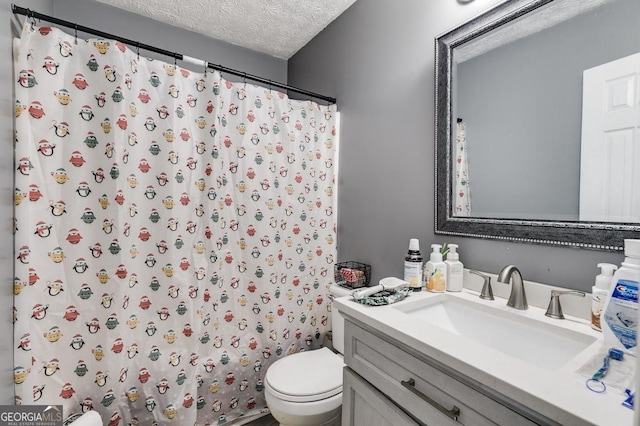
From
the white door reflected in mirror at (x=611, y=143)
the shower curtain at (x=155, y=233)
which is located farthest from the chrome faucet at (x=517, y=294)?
the shower curtain at (x=155, y=233)

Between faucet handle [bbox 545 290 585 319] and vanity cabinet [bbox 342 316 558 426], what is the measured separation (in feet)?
1.53

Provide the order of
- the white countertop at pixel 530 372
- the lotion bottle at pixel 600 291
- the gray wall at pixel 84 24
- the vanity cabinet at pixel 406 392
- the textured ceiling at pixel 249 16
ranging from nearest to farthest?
the white countertop at pixel 530 372, the vanity cabinet at pixel 406 392, the lotion bottle at pixel 600 291, the gray wall at pixel 84 24, the textured ceiling at pixel 249 16

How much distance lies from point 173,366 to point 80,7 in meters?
2.19

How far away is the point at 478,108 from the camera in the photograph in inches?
47.1

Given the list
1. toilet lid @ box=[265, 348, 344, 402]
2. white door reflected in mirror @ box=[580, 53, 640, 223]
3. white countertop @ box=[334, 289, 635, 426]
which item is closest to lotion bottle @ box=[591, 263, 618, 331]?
white countertop @ box=[334, 289, 635, 426]

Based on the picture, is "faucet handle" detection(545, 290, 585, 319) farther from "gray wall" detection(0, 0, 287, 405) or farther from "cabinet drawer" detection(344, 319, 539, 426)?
"gray wall" detection(0, 0, 287, 405)

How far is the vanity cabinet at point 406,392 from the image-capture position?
623mm

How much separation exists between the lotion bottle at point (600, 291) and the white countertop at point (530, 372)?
0.11 feet

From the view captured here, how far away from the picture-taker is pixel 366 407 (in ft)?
3.13

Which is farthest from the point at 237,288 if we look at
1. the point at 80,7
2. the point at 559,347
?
the point at 80,7

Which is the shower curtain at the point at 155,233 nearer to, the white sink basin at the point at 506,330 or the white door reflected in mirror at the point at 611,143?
the white sink basin at the point at 506,330

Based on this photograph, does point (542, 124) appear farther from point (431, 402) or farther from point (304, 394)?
point (304, 394)

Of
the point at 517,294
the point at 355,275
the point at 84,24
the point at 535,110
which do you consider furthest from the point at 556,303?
the point at 84,24

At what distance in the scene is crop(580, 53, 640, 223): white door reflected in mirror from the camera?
83 cm
